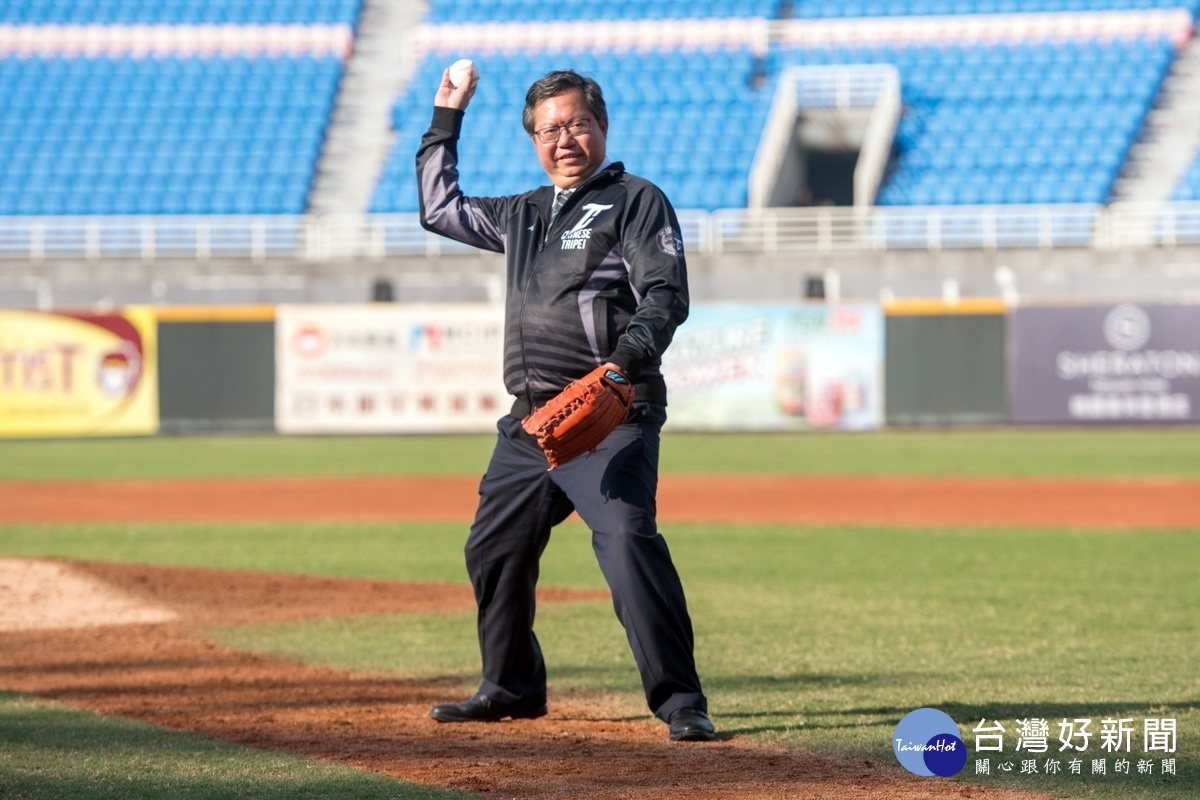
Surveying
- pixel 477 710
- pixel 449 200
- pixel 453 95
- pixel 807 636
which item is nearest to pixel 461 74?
pixel 453 95

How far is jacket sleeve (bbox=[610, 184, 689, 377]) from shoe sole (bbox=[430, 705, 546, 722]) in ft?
4.27

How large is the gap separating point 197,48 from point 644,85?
919 cm

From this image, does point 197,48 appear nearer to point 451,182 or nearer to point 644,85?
point 644,85

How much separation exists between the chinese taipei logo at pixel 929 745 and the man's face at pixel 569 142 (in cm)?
198

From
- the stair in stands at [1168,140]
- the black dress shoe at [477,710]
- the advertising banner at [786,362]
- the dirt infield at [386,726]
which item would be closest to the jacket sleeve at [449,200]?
the black dress shoe at [477,710]

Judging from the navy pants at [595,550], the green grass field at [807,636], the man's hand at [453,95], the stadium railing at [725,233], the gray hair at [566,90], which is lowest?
the green grass field at [807,636]

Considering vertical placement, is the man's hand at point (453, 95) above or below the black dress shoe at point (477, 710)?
above

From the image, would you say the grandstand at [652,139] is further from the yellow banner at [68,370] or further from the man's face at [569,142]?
the man's face at [569,142]

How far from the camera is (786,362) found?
21.6 m

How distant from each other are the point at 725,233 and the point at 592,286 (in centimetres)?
2106

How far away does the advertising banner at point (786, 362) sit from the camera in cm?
2158

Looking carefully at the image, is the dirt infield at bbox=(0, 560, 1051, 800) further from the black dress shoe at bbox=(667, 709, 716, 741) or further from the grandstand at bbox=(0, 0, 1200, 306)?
the grandstand at bbox=(0, 0, 1200, 306)

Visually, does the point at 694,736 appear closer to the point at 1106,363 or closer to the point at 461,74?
the point at 461,74

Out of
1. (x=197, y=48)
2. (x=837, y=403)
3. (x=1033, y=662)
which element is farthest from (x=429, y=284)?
(x=1033, y=662)
